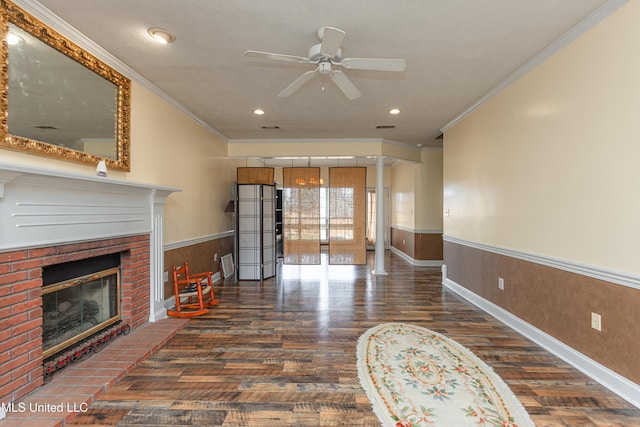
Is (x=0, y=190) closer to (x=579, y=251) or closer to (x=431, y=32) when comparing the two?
(x=431, y=32)

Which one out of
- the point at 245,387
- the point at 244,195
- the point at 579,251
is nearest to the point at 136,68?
the point at 244,195

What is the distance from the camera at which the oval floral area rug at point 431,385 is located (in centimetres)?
193

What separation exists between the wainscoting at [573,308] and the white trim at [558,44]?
1.80 meters

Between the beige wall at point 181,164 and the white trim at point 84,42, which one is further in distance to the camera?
the beige wall at point 181,164

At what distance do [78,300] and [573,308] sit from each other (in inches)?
161

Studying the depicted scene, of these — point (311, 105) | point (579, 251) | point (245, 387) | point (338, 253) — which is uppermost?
point (311, 105)

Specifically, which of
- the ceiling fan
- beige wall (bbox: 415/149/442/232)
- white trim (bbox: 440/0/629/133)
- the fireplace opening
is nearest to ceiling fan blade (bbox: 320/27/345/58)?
the ceiling fan

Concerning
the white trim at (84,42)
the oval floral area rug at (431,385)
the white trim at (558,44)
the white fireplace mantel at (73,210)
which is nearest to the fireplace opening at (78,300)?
the white fireplace mantel at (73,210)

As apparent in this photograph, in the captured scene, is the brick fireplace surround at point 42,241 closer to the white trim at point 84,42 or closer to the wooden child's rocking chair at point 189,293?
the wooden child's rocking chair at point 189,293

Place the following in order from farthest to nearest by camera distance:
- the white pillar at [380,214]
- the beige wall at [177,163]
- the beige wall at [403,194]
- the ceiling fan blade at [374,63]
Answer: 1. the beige wall at [403,194]
2. the white pillar at [380,214]
3. the beige wall at [177,163]
4. the ceiling fan blade at [374,63]

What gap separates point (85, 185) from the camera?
98.3 inches

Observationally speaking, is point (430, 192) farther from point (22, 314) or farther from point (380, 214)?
point (22, 314)

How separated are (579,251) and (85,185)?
3.93 metres

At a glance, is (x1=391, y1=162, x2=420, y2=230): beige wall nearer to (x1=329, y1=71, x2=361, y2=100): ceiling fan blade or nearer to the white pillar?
the white pillar
